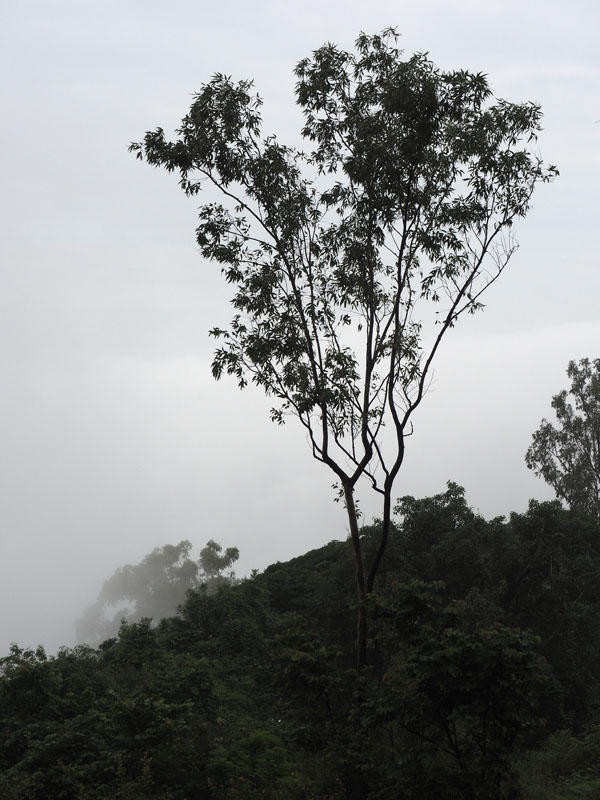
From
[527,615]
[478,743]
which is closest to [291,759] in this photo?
[478,743]

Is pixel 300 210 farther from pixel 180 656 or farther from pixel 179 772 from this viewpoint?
pixel 180 656

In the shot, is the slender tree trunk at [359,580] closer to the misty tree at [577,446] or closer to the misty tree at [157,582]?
the misty tree at [577,446]

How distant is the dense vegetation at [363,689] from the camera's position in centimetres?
899

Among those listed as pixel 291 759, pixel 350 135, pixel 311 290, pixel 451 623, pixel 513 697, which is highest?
pixel 350 135

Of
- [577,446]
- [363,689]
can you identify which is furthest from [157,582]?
[363,689]

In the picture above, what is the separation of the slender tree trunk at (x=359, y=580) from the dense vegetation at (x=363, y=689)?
1.54 feet

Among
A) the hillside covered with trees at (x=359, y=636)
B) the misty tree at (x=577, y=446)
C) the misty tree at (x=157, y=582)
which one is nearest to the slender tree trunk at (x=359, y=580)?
the hillside covered with trees at (x=359, y=636)

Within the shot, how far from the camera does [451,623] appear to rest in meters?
9.80

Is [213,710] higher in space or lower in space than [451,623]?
lower

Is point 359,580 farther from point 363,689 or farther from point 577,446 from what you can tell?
point 577,446

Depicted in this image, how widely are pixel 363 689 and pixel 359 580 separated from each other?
2.71 m

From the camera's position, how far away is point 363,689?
1149 centimetres

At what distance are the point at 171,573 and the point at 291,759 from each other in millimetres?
98339

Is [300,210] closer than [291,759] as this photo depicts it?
No
